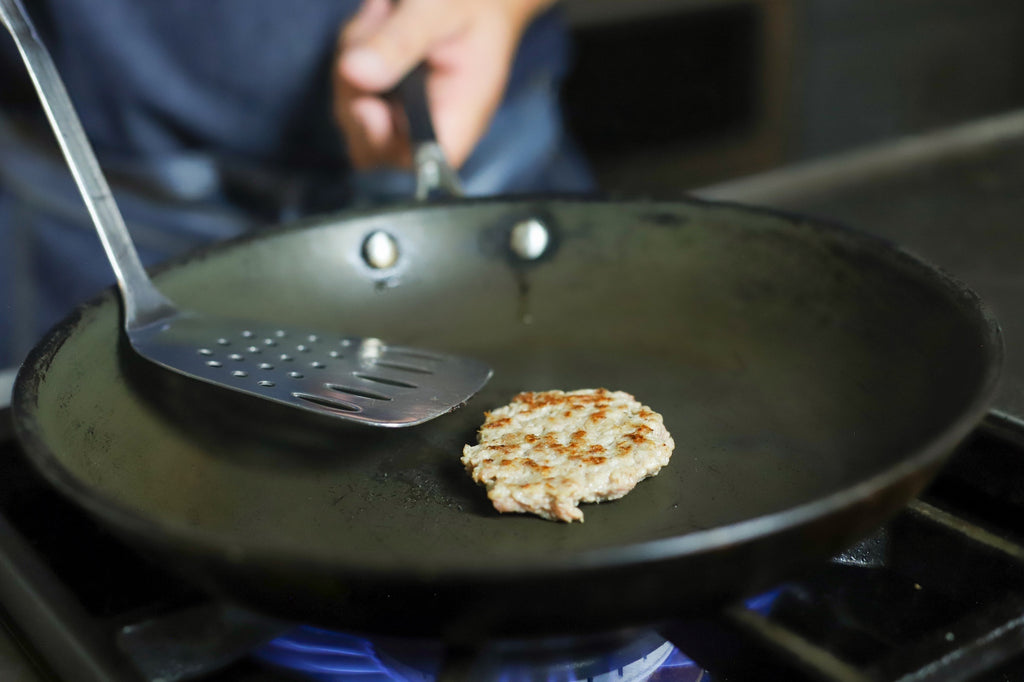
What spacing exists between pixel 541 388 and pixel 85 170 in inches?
15.6

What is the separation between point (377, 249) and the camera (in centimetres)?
88

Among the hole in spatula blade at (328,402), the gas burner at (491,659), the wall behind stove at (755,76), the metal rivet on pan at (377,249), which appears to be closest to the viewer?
the gas burner at (491,659)

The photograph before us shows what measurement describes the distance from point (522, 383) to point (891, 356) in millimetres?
295

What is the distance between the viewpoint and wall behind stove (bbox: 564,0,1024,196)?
96.7 inches

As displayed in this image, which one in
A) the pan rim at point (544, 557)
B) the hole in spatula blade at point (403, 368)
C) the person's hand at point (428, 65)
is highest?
the person's hand at point (428, 65)

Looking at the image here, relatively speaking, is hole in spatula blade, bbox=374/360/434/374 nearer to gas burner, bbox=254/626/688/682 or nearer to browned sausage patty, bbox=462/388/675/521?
browned sausage patty, bbox=462/388/675/521

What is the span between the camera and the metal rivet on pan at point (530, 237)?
885 mm

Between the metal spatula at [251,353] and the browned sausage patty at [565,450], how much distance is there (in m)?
0.04

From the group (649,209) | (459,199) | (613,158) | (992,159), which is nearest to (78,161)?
(459,199)

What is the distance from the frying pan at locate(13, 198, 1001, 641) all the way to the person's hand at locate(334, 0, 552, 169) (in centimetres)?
19

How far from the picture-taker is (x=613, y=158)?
8.32ft

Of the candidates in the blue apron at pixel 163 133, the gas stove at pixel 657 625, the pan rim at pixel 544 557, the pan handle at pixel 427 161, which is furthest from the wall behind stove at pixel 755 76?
the pan rim at pixel 544 557

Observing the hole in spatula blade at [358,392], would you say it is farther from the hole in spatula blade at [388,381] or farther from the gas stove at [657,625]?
the gas stove at [657,625]

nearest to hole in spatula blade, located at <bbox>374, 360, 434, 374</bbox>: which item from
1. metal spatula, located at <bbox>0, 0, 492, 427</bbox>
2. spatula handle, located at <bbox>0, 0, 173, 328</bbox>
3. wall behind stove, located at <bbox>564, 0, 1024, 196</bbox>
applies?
metal spatula, located at <bbox>0, 0, 492, 427</bbox>
